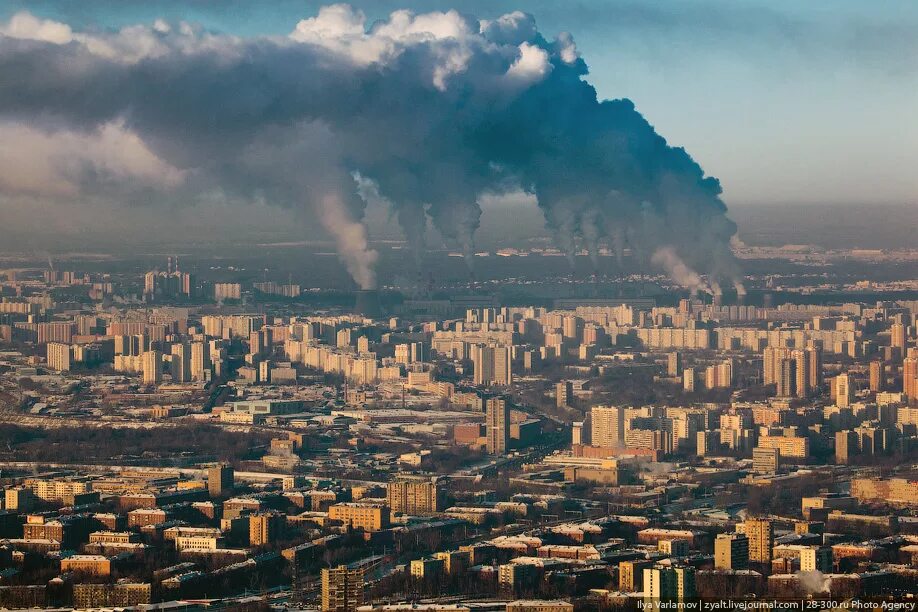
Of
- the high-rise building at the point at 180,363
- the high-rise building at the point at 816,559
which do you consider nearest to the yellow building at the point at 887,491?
the high-rise building at the point at 816,559

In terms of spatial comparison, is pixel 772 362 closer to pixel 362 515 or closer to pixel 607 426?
pixel 607 426

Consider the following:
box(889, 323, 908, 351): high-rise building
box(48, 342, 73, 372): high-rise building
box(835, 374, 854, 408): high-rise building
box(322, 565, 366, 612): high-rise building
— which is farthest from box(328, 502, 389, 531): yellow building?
box(48, 342, 73, 372): high-rise building

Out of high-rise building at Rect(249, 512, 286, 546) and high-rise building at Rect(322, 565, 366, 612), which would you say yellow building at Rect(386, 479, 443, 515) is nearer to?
high-rise building at Rect(249, 512, 286, 546)

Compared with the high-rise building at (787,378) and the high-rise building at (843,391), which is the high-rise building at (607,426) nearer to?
the high-rise building at (843,391)

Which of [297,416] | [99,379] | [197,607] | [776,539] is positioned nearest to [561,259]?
[297,416]

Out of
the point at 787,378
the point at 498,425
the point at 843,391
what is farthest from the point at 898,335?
the point at 498,425
